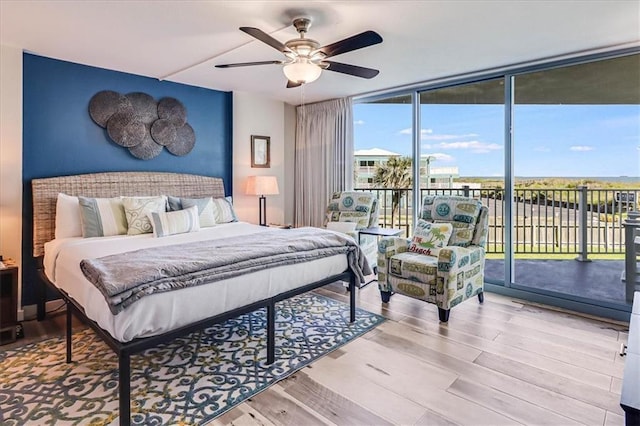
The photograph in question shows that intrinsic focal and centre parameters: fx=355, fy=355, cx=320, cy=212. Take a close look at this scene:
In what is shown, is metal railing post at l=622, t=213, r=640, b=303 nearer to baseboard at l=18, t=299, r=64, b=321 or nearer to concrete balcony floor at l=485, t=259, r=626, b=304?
concrete balcony floor at l=485, t=259, r=626, b=304

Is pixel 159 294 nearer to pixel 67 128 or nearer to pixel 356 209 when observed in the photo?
pixel 67 128

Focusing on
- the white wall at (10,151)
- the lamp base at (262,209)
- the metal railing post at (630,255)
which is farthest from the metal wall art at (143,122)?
the metal railing post at (630,255)

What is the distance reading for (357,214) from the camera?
186 inches

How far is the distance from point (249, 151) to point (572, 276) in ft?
14.2

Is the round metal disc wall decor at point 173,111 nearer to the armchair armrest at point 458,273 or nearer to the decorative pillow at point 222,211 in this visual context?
the decorative pillow at point 222,211

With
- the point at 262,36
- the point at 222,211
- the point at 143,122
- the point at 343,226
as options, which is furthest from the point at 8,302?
the point at 343,226

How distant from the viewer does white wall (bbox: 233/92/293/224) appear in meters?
5.00

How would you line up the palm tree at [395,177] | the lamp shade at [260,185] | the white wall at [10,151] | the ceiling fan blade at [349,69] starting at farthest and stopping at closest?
the palm tree at [395,177] < the lamp shade at [260,185] < the white wall at [10,151] < the ceiling fan blade at [349,69]

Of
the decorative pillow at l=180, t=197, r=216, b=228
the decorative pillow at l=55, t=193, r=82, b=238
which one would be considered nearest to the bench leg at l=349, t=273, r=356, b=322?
the decorative pillow at l=180, t=197, r=216, b=228

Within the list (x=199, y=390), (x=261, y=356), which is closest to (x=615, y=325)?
(x=261, y=356)

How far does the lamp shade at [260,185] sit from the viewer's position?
15.8ft

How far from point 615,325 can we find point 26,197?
553 centimetres

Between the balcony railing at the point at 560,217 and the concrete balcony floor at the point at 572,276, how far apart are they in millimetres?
169

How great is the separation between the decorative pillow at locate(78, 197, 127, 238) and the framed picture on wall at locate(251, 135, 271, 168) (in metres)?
2.07
